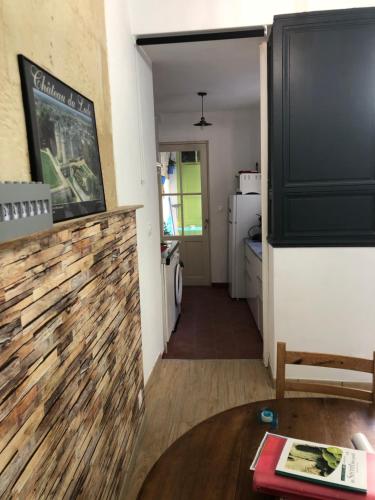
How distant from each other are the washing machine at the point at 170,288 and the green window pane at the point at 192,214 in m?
1.62

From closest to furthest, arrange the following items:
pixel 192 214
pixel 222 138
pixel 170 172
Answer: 1. pixel 222 138
2. pixel 170 172
3. pixel 192 214

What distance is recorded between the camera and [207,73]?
12.7 ft

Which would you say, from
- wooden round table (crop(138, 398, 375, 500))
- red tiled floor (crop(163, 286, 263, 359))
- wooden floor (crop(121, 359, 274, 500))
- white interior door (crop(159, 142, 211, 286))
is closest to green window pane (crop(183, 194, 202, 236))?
white interior door (crop(159, 142, 211, 286))

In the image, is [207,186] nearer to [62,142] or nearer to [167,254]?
[167,254]

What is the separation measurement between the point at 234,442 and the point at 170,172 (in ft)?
16.8

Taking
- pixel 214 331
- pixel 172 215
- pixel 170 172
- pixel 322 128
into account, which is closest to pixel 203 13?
pixel 322 128

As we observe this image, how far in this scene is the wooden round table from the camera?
1.06m

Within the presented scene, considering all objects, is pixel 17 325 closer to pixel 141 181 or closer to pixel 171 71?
pixel 141 181

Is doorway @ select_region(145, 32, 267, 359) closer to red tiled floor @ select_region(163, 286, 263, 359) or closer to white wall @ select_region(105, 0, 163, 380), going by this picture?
red tiled floor @ select_region(163, 286, 263, 359)

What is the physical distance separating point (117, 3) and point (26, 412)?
2436 mm

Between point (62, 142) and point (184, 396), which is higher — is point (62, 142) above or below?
above

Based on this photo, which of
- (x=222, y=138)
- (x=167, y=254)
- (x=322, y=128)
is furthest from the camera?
(x=222, y=138)

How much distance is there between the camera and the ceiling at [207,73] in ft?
10.3

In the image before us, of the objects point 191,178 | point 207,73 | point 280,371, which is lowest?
point 280,371
